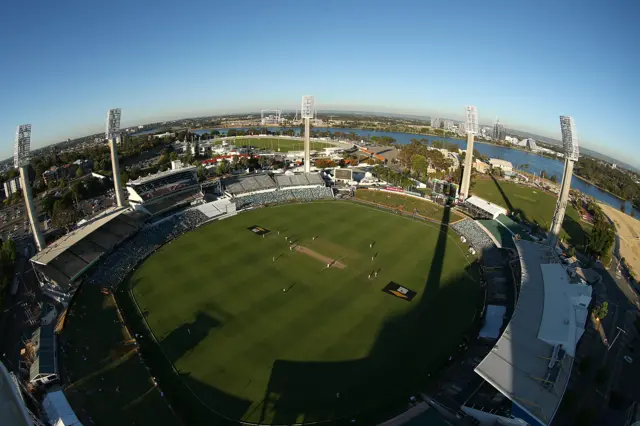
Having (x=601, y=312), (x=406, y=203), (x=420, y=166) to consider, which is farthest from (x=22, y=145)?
(x=420, y=166)

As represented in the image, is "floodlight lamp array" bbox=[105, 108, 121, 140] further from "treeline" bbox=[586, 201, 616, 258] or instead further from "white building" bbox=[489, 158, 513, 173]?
"white building" bbox=[489, 158, 513, 173]

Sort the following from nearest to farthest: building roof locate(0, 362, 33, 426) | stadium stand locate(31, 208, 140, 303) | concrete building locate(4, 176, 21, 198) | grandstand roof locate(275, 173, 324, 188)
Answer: building roof locate(0, 362, 33, 426), stadium stand locate(31, 208, 140, 303), grandstand roof locate(275, 173, 324, 188), concrete building locate(4, 176, 21, 198)

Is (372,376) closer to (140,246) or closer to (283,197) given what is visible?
(140,246)

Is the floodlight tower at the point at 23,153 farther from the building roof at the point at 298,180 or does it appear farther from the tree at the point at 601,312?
the tree at the point at 601,312

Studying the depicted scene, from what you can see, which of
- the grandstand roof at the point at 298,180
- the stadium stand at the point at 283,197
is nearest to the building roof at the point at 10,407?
the stadium stand at the point at 283,197

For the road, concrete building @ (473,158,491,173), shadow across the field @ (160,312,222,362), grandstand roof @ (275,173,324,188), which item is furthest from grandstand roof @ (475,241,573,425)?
concrete building @ (473,158,491,173)

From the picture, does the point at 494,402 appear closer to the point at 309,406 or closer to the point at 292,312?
the point at 309,406
